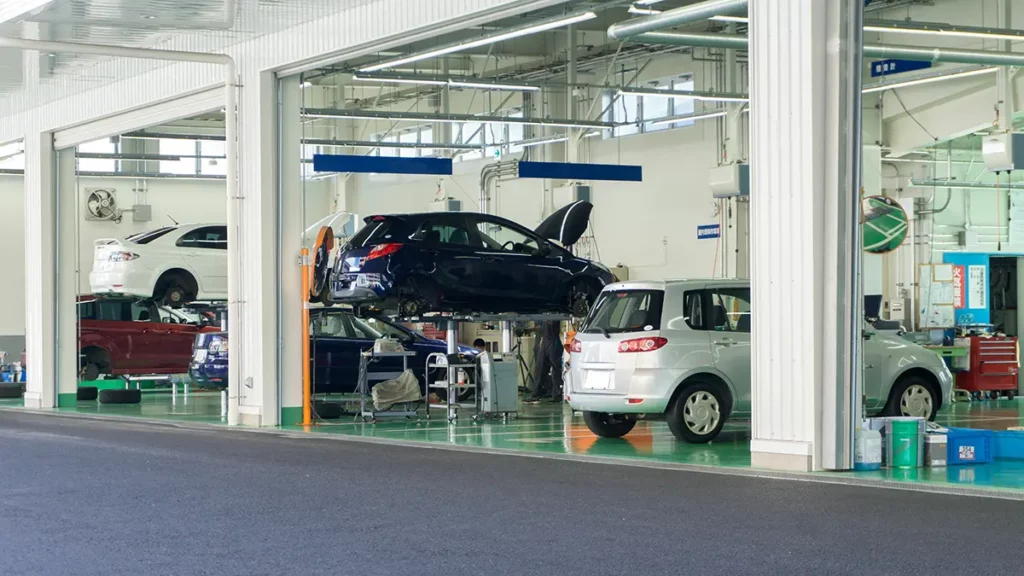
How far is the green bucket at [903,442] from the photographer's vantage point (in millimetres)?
10078

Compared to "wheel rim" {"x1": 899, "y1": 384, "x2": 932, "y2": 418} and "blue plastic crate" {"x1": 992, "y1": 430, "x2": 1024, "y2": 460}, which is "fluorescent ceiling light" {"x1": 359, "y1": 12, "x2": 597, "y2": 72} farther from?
"blue plastic crate" {"x1": 992, "y1": 430, "x2": 1024, "y2": 460}

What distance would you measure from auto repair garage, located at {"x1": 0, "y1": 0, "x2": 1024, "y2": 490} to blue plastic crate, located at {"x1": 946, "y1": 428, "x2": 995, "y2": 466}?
0.08 ft

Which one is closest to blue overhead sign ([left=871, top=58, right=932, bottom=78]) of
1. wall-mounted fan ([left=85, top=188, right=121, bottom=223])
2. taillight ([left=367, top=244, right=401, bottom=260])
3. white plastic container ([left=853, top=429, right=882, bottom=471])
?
taillight ([left=367, top=244, right=401, bottom=260])

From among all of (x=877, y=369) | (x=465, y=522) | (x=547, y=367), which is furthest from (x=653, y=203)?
(x=465, y=522)

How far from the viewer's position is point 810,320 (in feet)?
31.8

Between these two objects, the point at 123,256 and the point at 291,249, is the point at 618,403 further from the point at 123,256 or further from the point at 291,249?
the point at 123,256

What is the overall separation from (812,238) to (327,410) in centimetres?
851

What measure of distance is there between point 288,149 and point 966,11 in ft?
32.6

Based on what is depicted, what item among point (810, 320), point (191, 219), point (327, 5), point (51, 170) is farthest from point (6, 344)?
point (810, 320)

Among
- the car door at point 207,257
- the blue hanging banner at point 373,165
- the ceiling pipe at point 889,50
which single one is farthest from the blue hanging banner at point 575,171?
the ceiling pipe at point 889,50

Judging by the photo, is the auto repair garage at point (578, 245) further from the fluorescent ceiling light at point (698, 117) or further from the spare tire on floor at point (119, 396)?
the fluorescent ceiling light at point (698, 117)

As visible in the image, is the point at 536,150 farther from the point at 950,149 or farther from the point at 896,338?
the point at 896,338

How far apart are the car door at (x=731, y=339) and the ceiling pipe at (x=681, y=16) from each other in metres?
2.50

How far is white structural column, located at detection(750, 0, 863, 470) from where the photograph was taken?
9719mm
